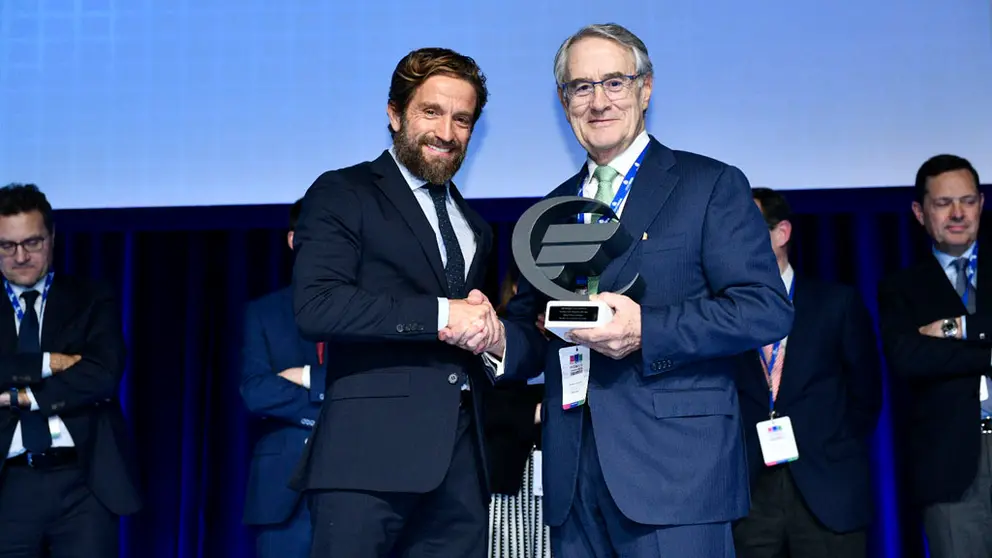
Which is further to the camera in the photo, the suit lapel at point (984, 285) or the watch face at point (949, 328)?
the suit lapel at point (984, 285)

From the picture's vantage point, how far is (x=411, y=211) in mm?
2582

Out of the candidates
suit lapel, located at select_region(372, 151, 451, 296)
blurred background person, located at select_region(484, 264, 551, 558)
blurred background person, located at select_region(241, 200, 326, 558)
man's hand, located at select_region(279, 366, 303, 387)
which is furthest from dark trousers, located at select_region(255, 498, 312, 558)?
suit lapel, located at select_region(372, 151, 451, 296)

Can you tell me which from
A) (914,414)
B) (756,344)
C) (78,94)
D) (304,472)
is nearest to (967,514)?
(914,414)

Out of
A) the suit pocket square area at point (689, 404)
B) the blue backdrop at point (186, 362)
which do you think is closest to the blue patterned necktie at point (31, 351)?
the blue backdrop at point (186, 362)

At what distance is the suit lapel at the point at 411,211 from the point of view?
255 centimetres

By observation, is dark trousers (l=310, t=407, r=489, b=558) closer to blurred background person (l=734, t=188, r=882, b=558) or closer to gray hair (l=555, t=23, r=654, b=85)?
gray hair (l=555, t=23, r=654, b=85)

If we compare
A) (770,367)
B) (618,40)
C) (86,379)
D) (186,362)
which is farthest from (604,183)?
(186,362)

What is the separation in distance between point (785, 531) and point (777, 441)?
A: 332mm

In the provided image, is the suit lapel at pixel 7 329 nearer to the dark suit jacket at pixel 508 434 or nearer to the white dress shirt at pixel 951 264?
the dark suit jacket at pixel 508 434

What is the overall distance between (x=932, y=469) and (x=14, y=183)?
144 inches

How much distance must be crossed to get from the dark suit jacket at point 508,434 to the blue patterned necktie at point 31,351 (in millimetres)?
1570

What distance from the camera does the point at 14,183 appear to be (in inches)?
169

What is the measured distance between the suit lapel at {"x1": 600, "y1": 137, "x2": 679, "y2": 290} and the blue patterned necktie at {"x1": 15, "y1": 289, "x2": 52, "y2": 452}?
2.36 meters

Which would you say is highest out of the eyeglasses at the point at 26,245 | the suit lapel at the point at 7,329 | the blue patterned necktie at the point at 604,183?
the eyeglasses at the point at 26,245
